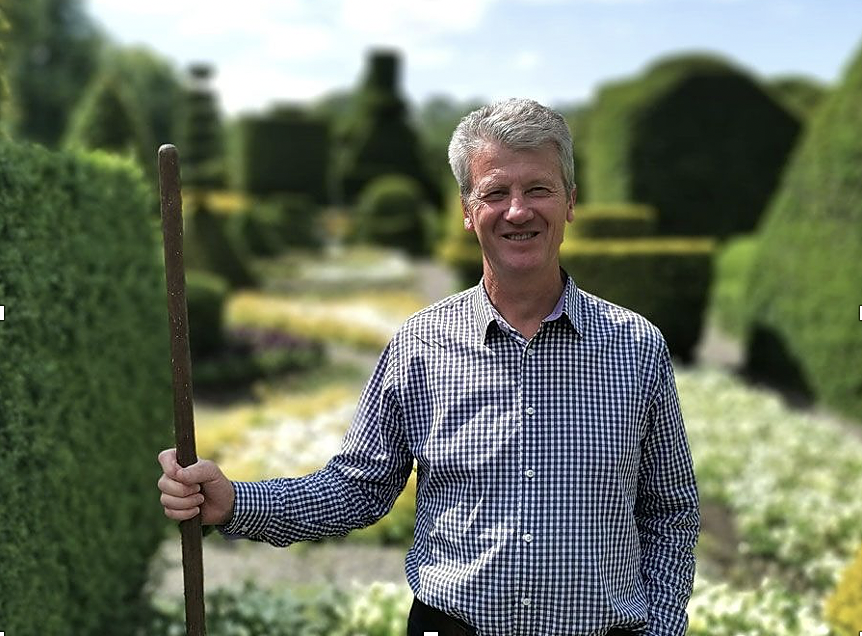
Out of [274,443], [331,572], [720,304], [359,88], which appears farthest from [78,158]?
[359,88]

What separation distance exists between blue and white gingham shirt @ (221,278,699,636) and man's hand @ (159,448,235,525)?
0.04m

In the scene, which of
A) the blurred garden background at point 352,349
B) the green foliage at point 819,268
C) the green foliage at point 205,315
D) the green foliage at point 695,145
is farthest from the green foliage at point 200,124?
the green foliage at point 819,268

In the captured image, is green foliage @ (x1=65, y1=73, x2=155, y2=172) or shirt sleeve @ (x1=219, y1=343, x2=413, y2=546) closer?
shirt sleeve @ (x1=219, y1=343, x2=413, y2=546)

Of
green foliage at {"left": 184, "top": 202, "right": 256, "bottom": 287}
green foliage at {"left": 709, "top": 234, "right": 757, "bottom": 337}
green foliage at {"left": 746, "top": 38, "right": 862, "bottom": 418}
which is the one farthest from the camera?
green foliage at {"left": 184, "top": 202, "right": 256, "bottom": 287}

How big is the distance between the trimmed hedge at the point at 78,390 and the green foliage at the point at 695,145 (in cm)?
1299

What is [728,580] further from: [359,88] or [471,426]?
[359,88]

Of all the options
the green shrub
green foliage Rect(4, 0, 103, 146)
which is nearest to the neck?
the green shrub

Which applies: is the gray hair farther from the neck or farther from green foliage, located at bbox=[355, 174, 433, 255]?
green foliage, located at bbox=[355, 174, 433, 255]

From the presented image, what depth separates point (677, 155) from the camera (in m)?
16.5

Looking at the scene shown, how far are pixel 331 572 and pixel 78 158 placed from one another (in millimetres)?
2918

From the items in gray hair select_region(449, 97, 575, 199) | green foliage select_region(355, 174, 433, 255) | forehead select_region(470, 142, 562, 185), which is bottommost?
green foliage select_region(355, 174, 433, 255)

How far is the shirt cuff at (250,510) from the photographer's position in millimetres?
2098

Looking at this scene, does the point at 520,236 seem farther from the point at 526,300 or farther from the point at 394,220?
the point at 394,220

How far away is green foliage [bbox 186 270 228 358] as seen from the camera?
38.0 feet
